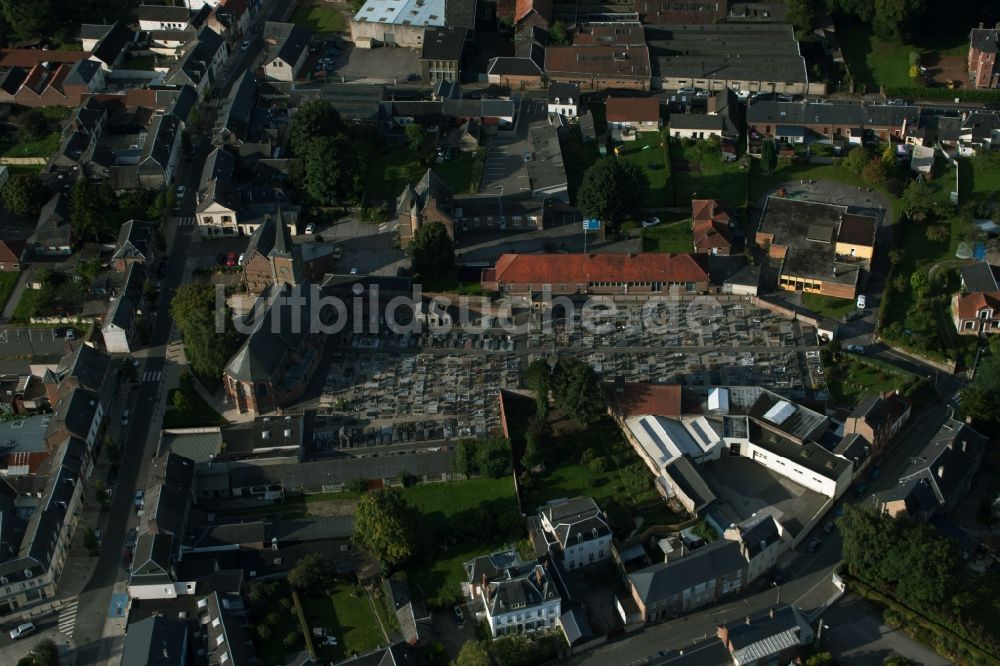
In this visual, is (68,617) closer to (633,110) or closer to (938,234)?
(633,110)

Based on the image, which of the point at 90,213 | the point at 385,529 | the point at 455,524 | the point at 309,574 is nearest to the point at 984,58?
the point at 455,524

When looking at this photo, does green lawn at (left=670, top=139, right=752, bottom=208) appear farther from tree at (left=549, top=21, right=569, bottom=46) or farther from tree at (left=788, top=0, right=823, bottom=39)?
tree at (left=788, top=0, right=823, bottom=39)

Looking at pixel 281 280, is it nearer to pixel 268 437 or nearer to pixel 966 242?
pixel 268 437

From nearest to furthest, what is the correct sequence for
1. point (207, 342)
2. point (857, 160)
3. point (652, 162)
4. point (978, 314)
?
point (207, 342) → point (978, 314) → point (857, 160) → point (652, 162)

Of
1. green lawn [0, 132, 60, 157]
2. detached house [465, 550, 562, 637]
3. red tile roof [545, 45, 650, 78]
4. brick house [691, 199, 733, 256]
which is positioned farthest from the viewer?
red tile roof [545, 45, 650, 78]

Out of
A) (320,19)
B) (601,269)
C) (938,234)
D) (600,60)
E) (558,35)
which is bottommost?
(601,269)

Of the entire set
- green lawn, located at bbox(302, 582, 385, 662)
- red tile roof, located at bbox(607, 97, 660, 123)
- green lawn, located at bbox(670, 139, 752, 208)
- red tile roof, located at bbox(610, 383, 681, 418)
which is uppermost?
red tile roof, located at bbox(607, 97, 660, 123)

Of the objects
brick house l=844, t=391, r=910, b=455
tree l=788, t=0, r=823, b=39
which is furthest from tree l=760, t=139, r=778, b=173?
brick house l=844, t=391, r=910, b=455
